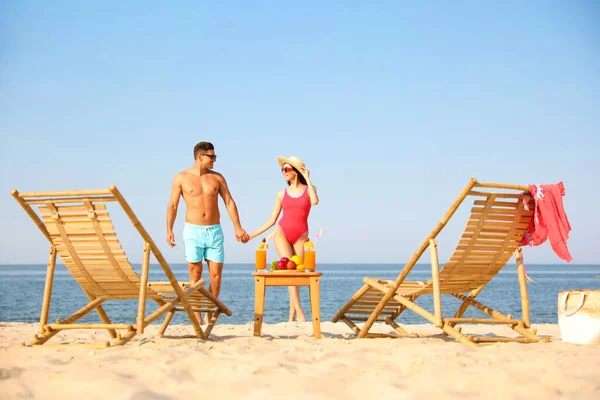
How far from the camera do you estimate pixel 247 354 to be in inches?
167

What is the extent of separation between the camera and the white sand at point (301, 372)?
316cm

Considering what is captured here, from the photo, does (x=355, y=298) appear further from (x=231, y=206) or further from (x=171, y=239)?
(x=171, y=239)

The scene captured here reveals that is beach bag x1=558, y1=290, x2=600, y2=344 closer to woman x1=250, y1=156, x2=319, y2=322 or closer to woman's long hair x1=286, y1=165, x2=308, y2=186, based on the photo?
woman x1=250, y1=156, x2=319, y2=322

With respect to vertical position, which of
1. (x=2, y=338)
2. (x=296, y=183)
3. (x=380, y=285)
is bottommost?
(x=2, y=338)

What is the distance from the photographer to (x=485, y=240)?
17.4 ft

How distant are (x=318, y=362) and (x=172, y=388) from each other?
106 centimetres

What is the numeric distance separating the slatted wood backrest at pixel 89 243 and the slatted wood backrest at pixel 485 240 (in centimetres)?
242

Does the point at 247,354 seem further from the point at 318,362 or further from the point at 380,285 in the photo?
the point at 380,285

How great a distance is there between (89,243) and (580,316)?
3778 millimetres

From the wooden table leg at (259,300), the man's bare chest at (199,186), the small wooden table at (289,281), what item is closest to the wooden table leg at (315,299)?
the small wooden table at (289,281)

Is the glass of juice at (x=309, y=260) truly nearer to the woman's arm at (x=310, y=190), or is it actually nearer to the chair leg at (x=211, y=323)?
the chair leg at (x=211, y=323)

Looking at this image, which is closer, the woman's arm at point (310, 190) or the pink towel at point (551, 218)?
the pink towel at point (551, 218)

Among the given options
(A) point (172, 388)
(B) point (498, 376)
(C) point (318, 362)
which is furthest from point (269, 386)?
(B) point (498, 376)

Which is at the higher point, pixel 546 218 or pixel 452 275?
pixel 546 218
